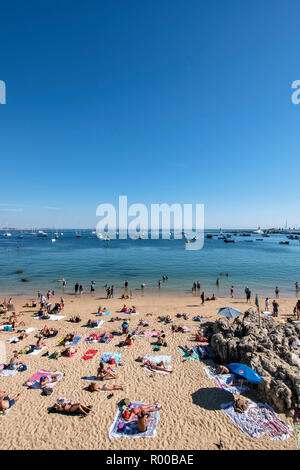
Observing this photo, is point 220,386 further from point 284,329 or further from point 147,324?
point 147,324

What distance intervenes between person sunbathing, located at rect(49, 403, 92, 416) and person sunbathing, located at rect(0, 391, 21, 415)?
1.64 metres

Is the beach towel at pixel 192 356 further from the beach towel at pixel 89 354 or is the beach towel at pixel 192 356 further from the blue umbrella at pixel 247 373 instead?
the beach towel at pixel 89 354

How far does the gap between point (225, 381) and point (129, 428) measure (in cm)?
463

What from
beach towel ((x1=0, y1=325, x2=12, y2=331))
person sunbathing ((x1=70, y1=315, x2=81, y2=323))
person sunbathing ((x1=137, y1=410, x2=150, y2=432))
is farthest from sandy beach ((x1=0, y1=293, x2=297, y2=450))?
person sunbathing ((x1=70, y1=315, x2=81, y2=323))

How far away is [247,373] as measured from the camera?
818 cm

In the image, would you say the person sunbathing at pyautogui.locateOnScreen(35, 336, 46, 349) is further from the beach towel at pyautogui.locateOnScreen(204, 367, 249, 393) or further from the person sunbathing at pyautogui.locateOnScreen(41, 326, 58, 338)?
the beach towel at pyautogui.locateOnScreen(204, 367, 249, 393)

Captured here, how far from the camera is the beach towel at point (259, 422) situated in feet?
22.5

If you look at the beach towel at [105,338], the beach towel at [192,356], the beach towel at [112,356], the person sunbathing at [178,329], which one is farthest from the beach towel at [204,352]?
the beach towel at [105,338]

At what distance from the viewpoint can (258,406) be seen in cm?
795

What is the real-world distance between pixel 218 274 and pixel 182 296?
1350cm

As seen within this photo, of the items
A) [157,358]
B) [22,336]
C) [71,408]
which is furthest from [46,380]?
[22,336]

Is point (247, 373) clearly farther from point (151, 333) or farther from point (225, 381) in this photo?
point (151, 333)

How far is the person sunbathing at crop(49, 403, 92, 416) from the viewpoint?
25.1 ft
